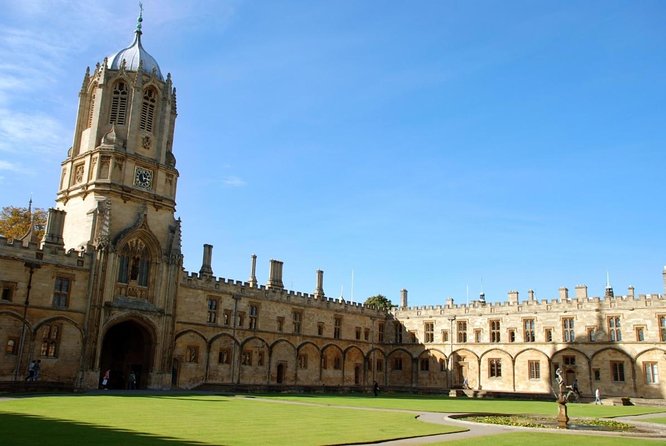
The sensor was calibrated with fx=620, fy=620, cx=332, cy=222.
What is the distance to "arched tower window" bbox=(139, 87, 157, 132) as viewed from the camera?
41719 millimetres

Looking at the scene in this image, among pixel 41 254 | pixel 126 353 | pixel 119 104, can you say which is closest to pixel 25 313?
pixel 41 254

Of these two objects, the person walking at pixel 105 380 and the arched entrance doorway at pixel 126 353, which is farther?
the arched entrance doorway at pixel 126 353

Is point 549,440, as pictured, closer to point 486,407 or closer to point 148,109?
point 486,407

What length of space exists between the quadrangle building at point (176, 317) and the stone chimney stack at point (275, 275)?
10cm

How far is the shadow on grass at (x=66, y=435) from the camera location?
11750 mm

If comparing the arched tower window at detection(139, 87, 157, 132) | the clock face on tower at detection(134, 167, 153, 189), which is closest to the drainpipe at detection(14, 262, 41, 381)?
the clock face on tower at detection(134, 167, 153, 189)

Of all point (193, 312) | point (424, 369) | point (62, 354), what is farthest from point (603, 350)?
point (62, 354)

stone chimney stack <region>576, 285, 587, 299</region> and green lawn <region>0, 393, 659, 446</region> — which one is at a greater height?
stone chimney stack <region>576, 285, 587, 299</region>

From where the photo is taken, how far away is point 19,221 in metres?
49.8

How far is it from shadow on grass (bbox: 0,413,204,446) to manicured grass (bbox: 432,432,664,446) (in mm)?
6447

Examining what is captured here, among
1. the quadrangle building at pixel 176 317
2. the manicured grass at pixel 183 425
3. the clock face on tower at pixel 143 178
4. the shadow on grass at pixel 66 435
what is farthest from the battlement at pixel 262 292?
the shadow on grass at pixel 66 435

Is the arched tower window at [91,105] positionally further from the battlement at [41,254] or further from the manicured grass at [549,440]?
the manicured grass at [549,440]

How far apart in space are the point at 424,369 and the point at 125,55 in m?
35.7

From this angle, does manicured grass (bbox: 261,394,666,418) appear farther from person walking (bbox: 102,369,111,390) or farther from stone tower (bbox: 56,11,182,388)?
stone tower (bbox: 56,11,182,388)
